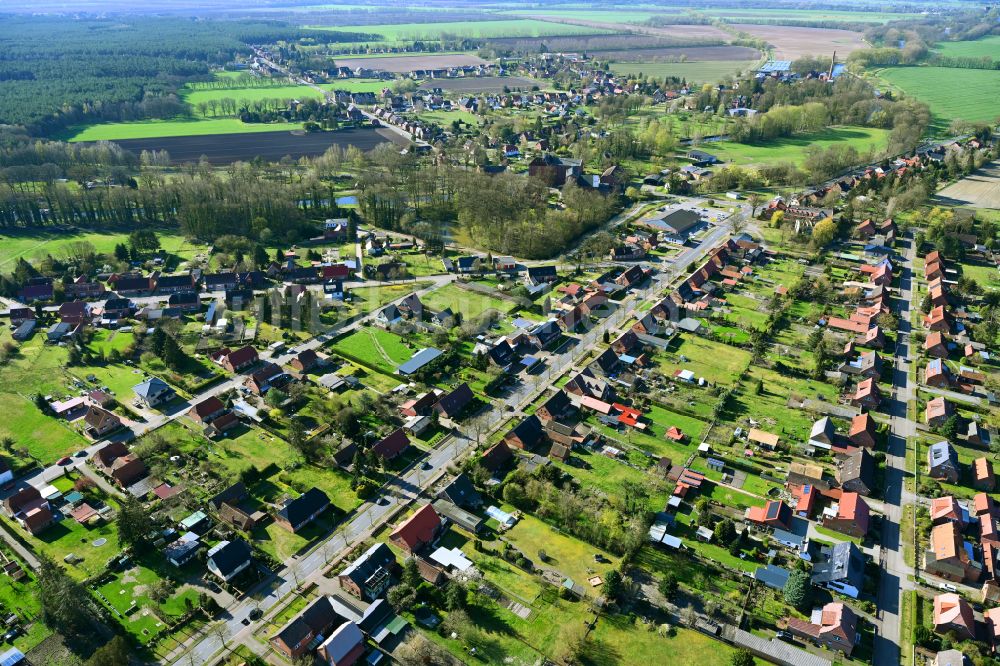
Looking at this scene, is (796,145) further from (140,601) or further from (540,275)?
(140,601)

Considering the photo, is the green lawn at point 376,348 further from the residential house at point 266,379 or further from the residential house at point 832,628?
the residential house at point 832,628

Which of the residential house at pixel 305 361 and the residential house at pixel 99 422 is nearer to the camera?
the residential house at pixel 99 422

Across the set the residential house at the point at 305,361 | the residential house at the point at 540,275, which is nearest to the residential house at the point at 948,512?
the residential house at the point at 540,275

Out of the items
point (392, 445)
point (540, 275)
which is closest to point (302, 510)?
point (392, 445)

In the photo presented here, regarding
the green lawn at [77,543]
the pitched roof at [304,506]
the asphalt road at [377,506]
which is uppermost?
the pitched roof at [304,506]

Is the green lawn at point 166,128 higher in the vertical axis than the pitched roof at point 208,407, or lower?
higher

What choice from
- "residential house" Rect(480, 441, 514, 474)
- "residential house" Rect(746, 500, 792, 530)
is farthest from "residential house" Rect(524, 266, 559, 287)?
"residential house" Rect(746, 500, 792, 530)

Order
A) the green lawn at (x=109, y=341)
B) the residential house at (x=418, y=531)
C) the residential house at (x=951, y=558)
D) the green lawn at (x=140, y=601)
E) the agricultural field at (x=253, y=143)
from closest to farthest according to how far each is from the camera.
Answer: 1. the green lawn at (x=140, y=601)
2. the residential house at (x=951, y=558)
3. the residential house at (x=418, y=531)
4. the green lawn at (x=109, y=341)
5. the agricultural field at (x=253, y=143)

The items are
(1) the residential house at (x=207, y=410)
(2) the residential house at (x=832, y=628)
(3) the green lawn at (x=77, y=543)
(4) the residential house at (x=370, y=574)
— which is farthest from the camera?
(1) the residential house at (x=207, y=410)

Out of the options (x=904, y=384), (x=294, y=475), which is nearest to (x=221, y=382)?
(x=294, y=475)
